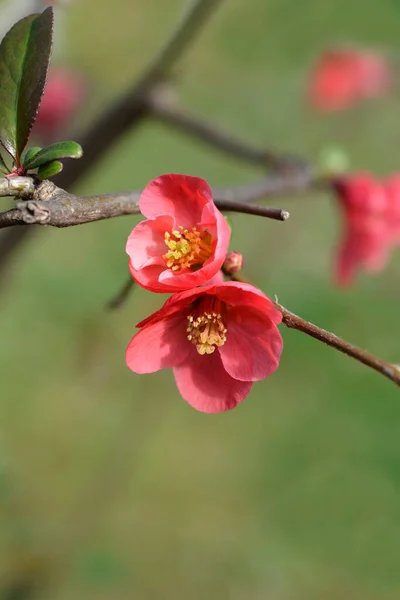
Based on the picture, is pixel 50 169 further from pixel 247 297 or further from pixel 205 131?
pixel 205 131

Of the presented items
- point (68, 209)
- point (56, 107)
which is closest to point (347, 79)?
point (56, 107)

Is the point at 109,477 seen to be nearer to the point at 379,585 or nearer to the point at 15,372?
the point at 15,372

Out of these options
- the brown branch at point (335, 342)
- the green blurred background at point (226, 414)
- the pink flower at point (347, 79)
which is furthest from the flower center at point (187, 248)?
the pink flower at point (347, 79)

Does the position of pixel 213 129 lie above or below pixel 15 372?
above

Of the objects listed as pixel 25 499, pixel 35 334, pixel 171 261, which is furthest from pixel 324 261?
pixel 171 261

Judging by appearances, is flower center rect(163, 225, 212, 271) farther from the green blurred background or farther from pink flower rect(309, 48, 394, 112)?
pink flower rect(309, 48, 394, 112)
